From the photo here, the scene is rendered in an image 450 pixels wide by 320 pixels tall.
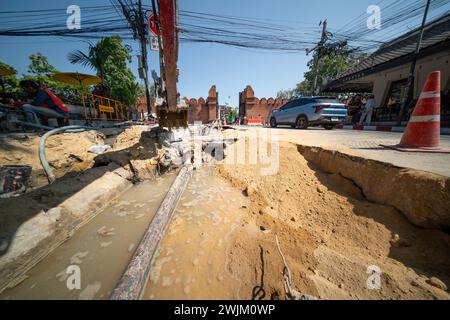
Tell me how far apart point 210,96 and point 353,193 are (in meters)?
21.2

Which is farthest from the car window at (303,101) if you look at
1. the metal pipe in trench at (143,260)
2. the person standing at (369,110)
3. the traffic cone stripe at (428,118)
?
the metal pipe in trench at (143,260)

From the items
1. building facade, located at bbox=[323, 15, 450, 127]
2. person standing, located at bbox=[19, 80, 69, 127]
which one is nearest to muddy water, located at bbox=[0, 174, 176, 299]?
person standing, located at bbox=[19, 80, 69, 127]

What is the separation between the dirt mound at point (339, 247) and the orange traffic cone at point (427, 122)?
1.51m

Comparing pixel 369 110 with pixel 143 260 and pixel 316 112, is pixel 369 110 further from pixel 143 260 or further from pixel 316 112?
pixel 143 260

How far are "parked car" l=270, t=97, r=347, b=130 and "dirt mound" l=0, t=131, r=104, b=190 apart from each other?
7.50 m

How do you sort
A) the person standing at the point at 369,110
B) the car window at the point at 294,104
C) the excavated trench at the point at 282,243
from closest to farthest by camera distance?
the excavated trench at the point at 282,243 < the car window at the point at 294,104 < the person standing at the point at 369,110

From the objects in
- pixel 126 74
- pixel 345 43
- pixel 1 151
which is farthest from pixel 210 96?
pixel 1 151

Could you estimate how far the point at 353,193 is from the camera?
2.33 m

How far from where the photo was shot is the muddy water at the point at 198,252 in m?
1.12

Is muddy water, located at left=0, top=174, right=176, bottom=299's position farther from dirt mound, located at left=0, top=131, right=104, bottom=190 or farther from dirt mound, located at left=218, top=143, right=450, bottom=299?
dirt mound, located at left=0, top=131, right=104, bottom=190

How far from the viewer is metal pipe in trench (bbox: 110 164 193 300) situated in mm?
1018

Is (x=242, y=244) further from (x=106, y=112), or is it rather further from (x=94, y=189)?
(x=106, y=112)

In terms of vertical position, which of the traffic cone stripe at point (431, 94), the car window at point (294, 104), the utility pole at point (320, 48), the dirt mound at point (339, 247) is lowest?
the dirt mound at point (339, 247)

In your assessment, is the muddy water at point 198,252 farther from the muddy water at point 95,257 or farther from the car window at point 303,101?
the car window at point 303,101
